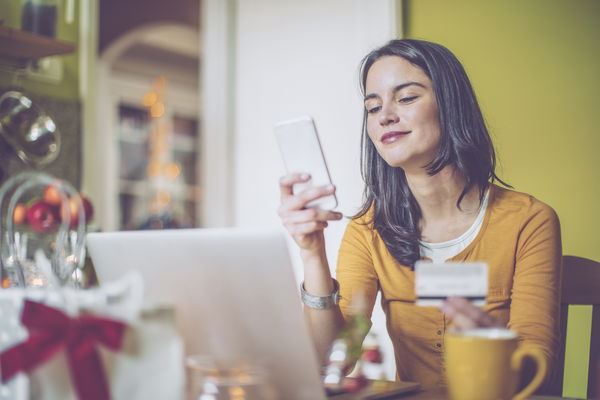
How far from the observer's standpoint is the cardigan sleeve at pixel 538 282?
3.84ft

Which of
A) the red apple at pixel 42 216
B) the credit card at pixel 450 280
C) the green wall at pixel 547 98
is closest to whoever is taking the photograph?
the credit card at pixel 450 280

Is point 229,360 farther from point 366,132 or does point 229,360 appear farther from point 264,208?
point 264,208

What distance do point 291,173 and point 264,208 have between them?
1.86 metres

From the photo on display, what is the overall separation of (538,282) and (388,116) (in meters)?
0.45

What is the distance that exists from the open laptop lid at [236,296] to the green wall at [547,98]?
1.41 metres

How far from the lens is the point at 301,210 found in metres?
1.04

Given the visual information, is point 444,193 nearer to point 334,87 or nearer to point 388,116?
point 388,116

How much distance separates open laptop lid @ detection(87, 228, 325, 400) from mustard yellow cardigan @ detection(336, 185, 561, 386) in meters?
0.55

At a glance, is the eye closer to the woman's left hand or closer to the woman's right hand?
the woman's right hand

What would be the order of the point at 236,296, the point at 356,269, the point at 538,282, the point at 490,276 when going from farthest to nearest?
the point at 356,269, the point at 490,276, the point at 538,282, the point at 236,296

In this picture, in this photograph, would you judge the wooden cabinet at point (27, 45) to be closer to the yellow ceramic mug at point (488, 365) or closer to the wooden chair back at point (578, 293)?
the wooden chair back at point (578, 293)

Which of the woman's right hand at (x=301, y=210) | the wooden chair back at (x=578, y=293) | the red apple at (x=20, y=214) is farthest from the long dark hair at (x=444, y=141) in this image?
the red apple at (x=20, y=214)

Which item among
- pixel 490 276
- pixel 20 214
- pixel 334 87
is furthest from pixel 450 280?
pixel 334 87

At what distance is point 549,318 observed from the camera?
1.19 m
